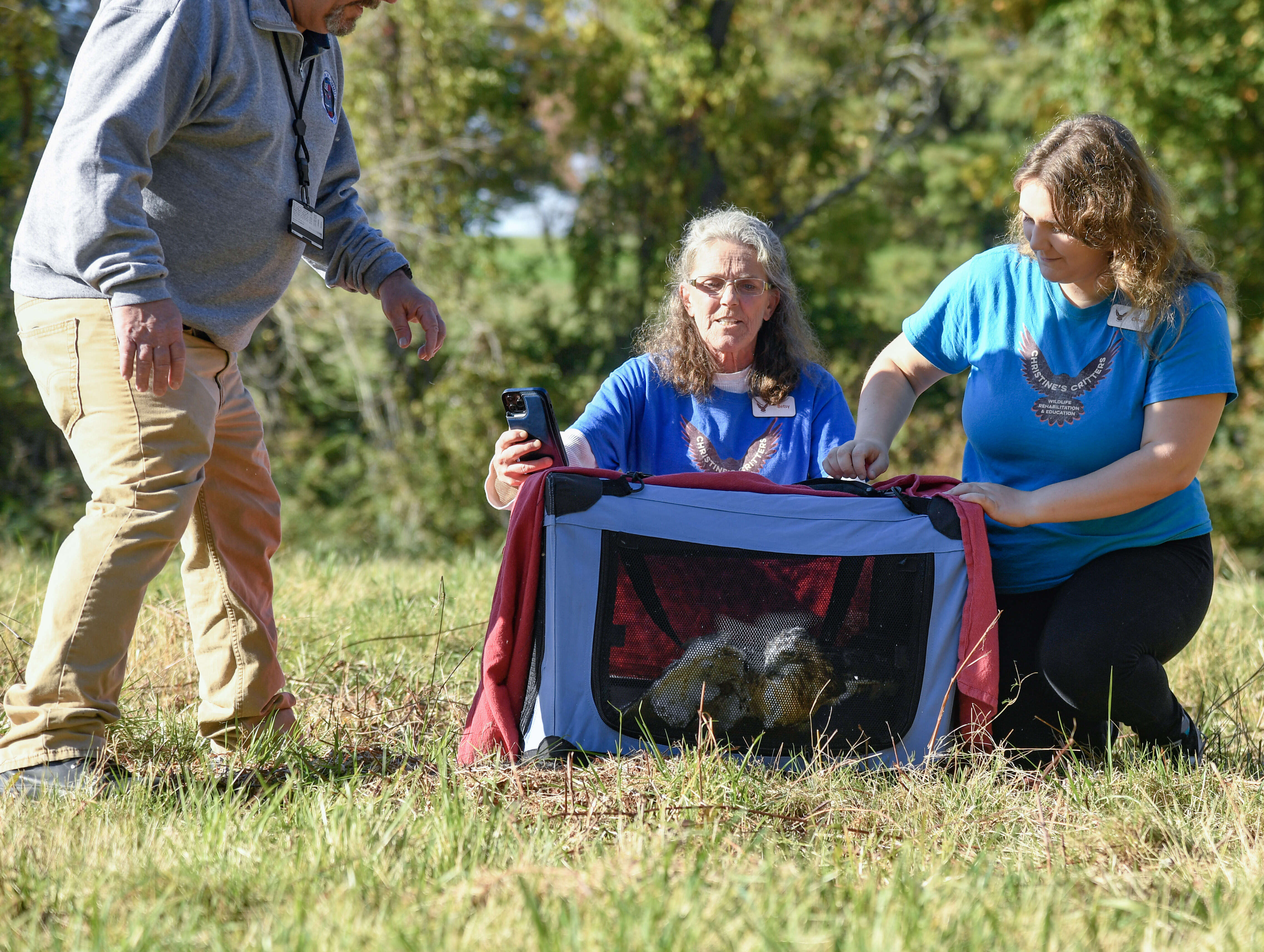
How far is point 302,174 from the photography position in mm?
2650

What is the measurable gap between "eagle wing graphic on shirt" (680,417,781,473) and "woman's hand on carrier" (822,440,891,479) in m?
0.25

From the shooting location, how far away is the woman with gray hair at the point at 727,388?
316cm

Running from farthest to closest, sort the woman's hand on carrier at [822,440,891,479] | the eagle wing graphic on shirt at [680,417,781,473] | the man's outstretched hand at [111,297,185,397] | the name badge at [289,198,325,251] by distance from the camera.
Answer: the eagle wing graphic on shirt at [680,417,781,473], the woman's hand on carrier at [822,440,891,479], the name badge at [289,198,325,251], the man's outstretched hand at [111,297,185,397]

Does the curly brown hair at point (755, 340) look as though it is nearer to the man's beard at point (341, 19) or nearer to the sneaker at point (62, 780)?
the man's beard at point (341, 19)

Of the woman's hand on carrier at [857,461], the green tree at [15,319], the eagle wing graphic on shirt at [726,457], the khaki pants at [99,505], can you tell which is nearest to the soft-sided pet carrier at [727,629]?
the woman's hand on carrier at [857,461]

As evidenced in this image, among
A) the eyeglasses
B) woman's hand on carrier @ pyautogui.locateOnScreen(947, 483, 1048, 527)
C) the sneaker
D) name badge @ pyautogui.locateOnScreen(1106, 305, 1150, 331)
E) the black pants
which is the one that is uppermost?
the eyeglasses

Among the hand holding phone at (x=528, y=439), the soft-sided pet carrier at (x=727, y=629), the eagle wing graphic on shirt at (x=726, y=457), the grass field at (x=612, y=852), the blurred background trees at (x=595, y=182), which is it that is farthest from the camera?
the blurred background trees at (x=595, y=182)

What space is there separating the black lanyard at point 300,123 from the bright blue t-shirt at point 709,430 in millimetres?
936

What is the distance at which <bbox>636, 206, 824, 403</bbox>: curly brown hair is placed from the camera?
323 cm

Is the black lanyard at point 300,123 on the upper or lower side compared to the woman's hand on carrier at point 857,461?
upper

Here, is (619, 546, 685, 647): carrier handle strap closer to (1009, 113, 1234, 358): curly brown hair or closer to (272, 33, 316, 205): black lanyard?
(272, 33, 316, 205): black lanyard

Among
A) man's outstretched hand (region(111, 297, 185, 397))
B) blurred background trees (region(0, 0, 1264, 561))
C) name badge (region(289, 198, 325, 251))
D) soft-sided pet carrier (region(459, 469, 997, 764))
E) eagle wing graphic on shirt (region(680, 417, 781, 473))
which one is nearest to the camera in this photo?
man's outstretched hand (region(111, 297, 185, 397))

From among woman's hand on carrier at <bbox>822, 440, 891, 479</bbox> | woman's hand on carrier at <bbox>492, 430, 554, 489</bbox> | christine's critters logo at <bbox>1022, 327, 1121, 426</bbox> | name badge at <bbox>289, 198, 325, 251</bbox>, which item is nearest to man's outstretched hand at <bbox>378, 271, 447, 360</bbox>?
name badge at <bbox>289, 198, 325, 251</bbox>

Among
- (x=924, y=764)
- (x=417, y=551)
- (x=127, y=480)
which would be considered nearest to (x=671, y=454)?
(x=924, y=764)
